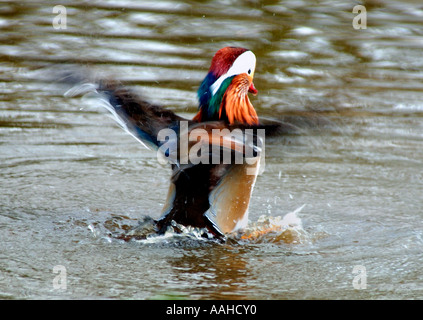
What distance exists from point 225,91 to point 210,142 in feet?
1.90

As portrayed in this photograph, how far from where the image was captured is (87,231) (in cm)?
446

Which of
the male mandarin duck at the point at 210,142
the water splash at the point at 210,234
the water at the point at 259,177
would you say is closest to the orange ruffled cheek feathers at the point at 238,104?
the male mandarin duck at the point at 210,142

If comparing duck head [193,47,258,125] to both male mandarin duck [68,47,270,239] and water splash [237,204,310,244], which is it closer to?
male mandarin duck [68,47,270,239]

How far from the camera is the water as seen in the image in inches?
150

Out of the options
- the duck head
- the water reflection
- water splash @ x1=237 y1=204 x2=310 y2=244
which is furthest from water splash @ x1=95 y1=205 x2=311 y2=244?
the duck head

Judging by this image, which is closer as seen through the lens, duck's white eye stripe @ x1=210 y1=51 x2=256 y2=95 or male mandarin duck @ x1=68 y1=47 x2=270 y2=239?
male mandarin duck @ x1=68 y1=47 x2=270 y2=239

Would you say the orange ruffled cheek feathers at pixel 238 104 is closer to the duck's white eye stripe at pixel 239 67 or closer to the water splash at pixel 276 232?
the duck's white eye stripe at pixel 239 67

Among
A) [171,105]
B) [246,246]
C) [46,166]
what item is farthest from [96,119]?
[246,246]

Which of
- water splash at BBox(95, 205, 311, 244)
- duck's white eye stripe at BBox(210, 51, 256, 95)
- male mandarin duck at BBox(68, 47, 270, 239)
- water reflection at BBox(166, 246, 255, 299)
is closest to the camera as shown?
water reflection at BBox(166, 246, 255, 299)

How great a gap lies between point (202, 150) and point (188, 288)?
0.74 m

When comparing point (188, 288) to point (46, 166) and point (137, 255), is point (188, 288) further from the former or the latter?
point (46, 166)

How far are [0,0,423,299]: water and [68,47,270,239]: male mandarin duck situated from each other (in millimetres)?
141

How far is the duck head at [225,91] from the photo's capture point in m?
4.36

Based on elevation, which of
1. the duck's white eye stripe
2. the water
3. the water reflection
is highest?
the duck's white eye stripe
